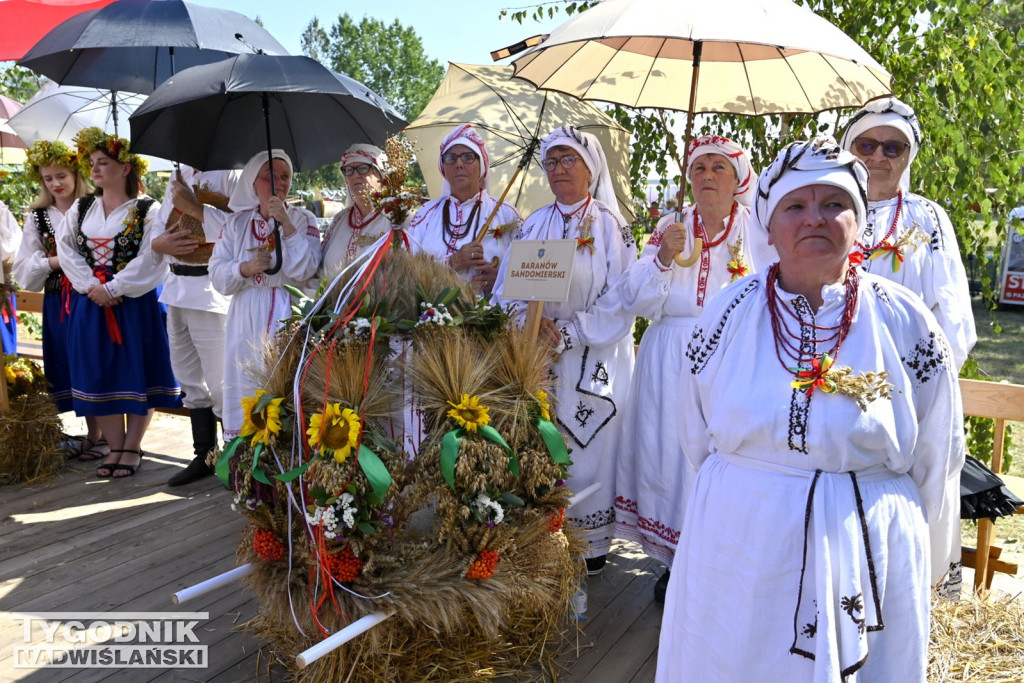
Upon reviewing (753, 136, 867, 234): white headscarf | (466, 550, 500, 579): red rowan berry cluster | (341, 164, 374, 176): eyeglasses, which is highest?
(341, 164, 374, 176): eyeglasses

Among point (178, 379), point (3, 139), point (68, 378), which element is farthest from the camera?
point (3, 139)

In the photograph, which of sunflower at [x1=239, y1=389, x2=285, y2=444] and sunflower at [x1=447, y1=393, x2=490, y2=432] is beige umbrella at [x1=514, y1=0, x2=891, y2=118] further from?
sunflower at [x1=239, y1=389, x2=285, y2=444]

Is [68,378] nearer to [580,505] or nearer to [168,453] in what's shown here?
[168,453]

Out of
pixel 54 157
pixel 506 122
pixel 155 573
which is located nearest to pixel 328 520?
pixel 155 573

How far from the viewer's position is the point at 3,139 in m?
7.05

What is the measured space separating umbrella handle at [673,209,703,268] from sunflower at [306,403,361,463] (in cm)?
154

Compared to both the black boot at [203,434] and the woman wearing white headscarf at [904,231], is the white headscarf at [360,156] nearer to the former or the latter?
the black boot at [203,434]

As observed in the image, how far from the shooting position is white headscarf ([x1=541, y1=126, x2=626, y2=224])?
3332mm

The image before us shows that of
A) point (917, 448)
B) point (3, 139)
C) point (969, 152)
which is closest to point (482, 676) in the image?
point (917, 448)

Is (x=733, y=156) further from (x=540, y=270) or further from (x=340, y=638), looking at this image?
(x=340, y=638)

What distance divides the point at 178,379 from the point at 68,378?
0.94 metres

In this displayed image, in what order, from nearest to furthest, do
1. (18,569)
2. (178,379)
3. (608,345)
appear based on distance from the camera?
(608,345) < (18,569) < (178,379)

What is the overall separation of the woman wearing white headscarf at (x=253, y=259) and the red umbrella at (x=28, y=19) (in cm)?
214

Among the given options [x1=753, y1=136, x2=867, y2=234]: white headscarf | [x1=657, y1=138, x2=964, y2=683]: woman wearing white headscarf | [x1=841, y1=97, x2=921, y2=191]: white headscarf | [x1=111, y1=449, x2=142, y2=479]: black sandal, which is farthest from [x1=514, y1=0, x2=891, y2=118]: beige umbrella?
[x1=111, y1=449, x2=142, y2=479]: black sandal
